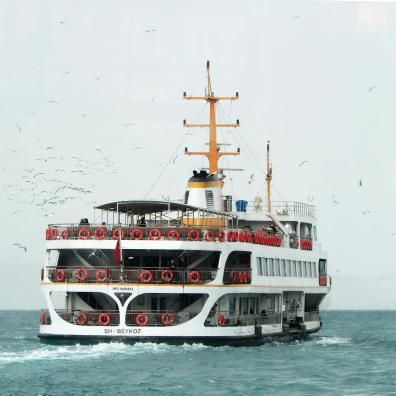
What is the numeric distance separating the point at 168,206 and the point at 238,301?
6124mm

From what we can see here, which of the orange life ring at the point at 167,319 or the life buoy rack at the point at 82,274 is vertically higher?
the life buoy rack at the point at 82,274

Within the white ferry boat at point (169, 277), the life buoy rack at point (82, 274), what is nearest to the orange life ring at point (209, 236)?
the white ferry boat at point (169, 277)

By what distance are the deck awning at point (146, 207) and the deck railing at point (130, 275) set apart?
3.15m

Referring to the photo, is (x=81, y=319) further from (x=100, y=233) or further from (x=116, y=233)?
(x=116, y=233)

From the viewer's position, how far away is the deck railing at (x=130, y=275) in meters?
50.0

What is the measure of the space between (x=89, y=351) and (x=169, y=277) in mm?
5020

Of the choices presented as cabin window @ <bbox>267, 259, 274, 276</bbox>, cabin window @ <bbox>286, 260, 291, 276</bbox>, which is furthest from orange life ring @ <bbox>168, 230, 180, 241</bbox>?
cabin window @ <bbox>286, 260, 291, 276</bbox>

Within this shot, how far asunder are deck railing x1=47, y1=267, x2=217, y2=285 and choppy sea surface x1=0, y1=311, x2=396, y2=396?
2867 millimetres

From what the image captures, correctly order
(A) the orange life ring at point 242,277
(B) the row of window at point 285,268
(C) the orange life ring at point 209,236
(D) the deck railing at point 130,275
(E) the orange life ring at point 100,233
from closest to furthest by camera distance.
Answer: (D) the deck railing at point 130,275
(E) the orange life ring at point 100,233
(C) the orange life ring at point 209,236
(A) the orange life ring at point 242,277
(B) the row of window at point 285,268

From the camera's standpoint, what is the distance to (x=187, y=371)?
4322 cm

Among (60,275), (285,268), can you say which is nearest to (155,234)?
(60,275)

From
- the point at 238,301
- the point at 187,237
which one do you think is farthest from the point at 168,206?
the point at 238,301

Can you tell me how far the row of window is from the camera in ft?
183

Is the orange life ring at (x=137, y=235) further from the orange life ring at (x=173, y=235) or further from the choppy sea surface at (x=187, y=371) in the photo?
the choppy sea surface at (x=187, y=371)
